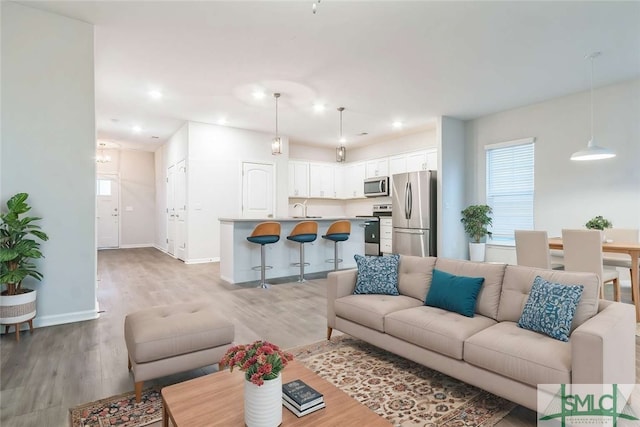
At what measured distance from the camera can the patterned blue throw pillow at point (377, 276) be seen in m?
2.88

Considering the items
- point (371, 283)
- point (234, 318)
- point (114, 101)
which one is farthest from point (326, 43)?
point (114, 101)

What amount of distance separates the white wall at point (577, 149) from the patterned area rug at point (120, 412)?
6.07 metres

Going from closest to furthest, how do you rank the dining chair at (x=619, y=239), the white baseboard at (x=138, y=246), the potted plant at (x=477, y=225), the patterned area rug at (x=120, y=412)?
the patterned area rug at (x=120, y=412)
the dining chair at (x=619, y=239)
the potted plant at (x=477, y=225)
the white baseboard at (x=138, y=246)

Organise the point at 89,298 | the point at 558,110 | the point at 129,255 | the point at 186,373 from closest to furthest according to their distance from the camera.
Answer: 1. the point at 186,373
2. the point at 89,298
3. the point at 558,110
4. the point at 129,255

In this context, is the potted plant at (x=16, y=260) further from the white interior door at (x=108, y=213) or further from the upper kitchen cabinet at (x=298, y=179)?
the white interior door at (x=108, y=213)

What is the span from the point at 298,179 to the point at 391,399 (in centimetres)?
732

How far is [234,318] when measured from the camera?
11.5 ft

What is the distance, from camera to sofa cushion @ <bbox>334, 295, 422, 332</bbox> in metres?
2.49

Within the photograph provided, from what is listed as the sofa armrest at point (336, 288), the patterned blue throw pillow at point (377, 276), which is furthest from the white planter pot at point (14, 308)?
the patterned blue throw pillow at point (377, 276)

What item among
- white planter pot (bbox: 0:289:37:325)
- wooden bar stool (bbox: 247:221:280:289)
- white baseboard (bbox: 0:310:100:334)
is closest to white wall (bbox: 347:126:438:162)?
wooden bar stool (bbox: 247:221:280:289)

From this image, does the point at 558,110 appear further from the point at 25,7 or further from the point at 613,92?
the point at 25,7

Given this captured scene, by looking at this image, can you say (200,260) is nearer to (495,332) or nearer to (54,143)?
(54,143)

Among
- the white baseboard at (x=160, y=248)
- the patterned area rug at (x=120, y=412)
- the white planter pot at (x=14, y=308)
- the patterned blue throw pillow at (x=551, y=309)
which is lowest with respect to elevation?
the patterned area rug at (x=120, y=412)

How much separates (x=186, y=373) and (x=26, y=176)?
244 cm
